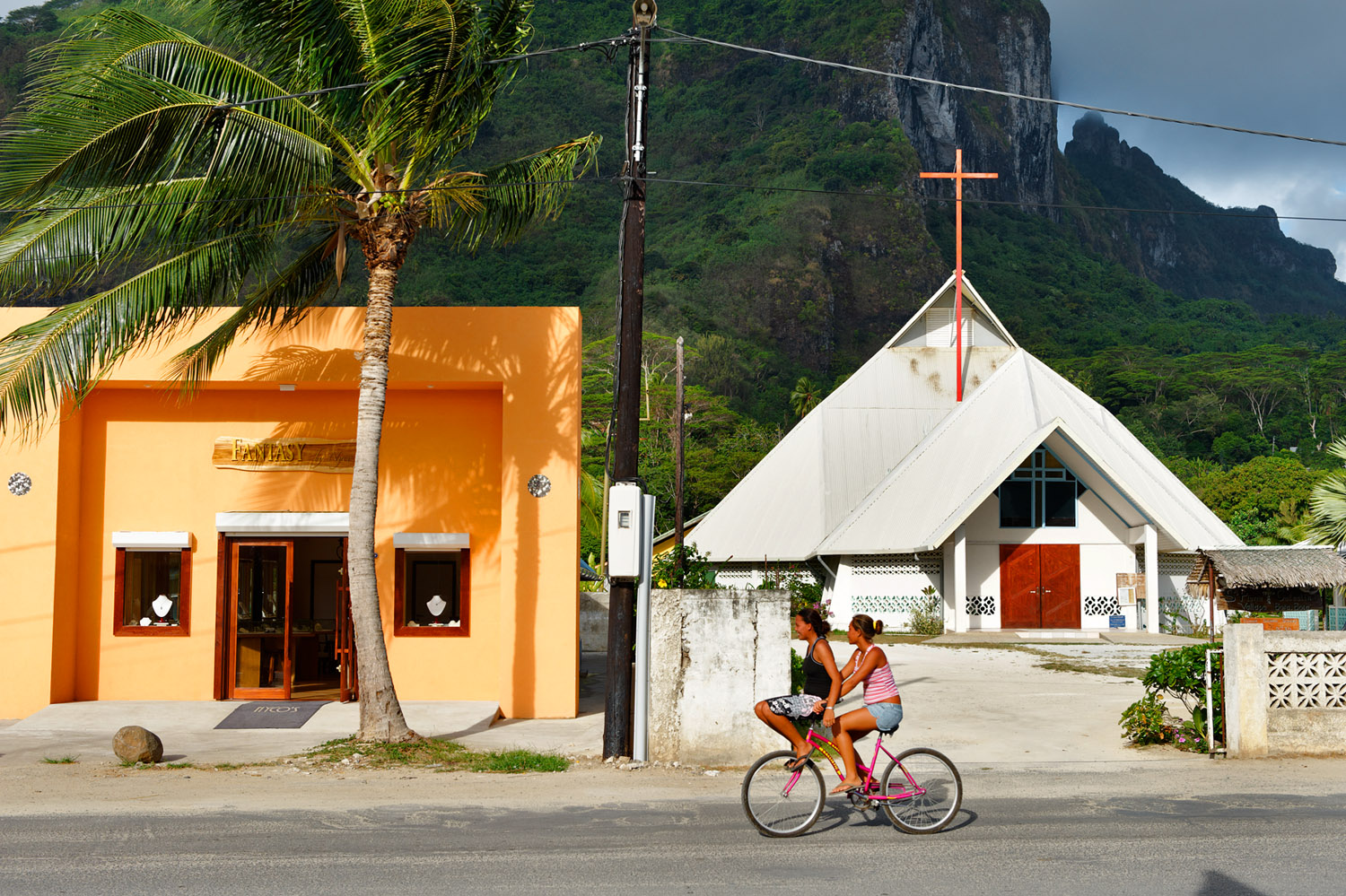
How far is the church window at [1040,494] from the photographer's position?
27500mm

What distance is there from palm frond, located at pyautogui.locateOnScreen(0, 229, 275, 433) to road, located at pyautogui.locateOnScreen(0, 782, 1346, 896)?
14.5 feet

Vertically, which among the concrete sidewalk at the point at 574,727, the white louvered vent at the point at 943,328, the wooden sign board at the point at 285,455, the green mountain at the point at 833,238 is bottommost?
the concrete sidewalk at the point at 574,727

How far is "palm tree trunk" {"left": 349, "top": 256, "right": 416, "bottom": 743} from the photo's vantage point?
11320 millimetres

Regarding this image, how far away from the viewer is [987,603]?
27.2 metres

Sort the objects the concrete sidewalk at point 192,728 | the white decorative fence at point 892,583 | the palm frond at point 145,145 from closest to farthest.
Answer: the palm frond at point 145,145 < the concrete sidewalk at point 192,728 < the white decorative fence at point 892,583

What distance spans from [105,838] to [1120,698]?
1240cm

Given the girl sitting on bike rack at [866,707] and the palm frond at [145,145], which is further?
the palm frond at [145,145]

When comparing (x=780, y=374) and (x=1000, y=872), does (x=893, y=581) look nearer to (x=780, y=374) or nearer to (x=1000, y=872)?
(x=1000, y=872)

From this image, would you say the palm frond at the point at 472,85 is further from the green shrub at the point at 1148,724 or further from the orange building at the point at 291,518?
the green shrub at the point at 1148,724

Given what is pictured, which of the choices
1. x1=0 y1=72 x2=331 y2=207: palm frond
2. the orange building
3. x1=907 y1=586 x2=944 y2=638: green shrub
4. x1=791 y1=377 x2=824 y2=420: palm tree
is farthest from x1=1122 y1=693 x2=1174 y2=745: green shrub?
x1=791 y1=377 x2=824 y2=420: palm tree

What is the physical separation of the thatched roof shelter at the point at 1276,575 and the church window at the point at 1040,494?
5.34 meters

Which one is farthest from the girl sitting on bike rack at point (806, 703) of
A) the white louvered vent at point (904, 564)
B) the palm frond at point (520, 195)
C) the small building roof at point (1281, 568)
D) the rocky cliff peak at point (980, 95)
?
the rocky cliff peak at point (980, 95)

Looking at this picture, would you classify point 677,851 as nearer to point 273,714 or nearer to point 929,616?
point 273,714

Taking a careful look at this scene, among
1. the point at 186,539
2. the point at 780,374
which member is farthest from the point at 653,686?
the point at 780,374
